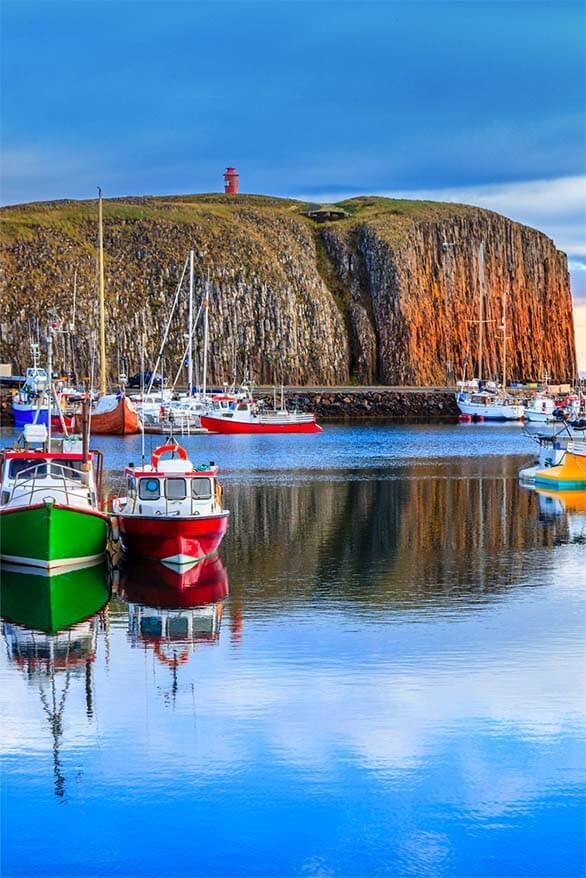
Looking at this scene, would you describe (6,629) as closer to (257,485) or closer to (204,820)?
(204,820)

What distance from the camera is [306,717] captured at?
746 inches

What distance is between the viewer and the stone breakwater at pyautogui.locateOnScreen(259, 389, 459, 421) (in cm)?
14338

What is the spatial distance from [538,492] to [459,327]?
13410 centimetres

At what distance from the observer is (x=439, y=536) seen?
40344 millimetres

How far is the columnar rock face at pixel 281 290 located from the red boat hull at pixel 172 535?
120395 millimetres

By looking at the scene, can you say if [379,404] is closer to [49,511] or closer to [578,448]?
[578,448]

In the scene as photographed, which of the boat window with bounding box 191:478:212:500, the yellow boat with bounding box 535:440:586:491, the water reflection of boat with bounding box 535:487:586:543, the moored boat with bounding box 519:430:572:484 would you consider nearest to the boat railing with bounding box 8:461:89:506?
the boat window with bounding box 191:478:212:500

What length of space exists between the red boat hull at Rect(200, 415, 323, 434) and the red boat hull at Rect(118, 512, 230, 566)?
253ft

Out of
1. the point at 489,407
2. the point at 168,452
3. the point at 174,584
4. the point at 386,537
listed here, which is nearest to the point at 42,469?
the point at 168,452

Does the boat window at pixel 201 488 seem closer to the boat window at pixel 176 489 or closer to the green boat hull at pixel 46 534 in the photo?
the boat window at pixel 176 489

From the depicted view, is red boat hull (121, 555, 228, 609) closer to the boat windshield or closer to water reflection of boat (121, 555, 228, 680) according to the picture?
water reflection of boat (121, 555, 228, 680)

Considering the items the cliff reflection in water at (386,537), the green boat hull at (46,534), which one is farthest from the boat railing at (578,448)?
the green boat hull at (46,534)

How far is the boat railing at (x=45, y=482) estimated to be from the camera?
105 ft

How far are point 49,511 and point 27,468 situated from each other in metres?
2.84
